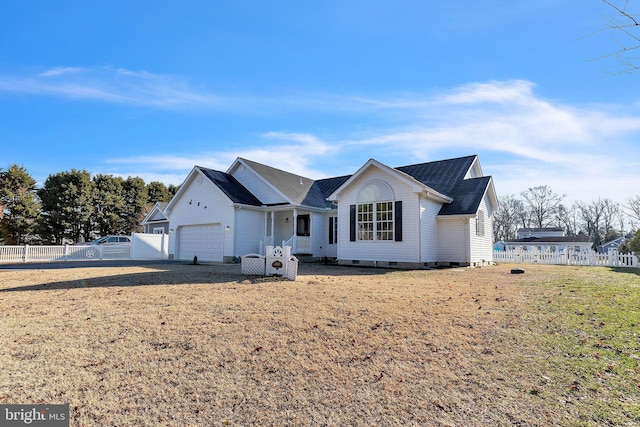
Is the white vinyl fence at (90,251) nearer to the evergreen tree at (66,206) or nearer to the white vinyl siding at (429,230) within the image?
the evergreen tree at (66,206)

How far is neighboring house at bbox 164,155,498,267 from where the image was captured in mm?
16219

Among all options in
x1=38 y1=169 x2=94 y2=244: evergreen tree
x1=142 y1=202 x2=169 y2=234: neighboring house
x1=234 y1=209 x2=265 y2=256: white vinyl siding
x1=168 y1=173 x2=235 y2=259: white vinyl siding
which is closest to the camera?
x1=234 y1=209 x2=265 y2=256: white vinyl siding

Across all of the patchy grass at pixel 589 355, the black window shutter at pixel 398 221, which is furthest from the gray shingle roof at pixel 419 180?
the patchy grass at pixel 589 355

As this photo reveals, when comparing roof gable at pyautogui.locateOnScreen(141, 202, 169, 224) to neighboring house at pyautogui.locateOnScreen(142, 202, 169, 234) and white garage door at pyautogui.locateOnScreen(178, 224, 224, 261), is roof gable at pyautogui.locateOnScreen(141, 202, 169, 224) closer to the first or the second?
neighboring house at pyautogui.locateOnScreen(142, 202, 169, 234)

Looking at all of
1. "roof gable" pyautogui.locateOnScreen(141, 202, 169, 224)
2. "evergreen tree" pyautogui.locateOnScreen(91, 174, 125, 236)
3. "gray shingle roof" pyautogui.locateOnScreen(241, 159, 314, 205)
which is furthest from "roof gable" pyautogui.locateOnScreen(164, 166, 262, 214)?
"evergreen tree" pyautogui.locateOnScreen(91, 174, 125, 236)

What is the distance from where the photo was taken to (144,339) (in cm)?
496

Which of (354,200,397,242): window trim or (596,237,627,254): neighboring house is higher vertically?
(354,200,397,242): window trim

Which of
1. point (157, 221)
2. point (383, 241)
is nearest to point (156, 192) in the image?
point (157, 221)

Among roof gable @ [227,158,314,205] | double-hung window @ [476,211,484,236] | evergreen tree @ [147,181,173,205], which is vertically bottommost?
double-hung window @ [476,211,484,236]

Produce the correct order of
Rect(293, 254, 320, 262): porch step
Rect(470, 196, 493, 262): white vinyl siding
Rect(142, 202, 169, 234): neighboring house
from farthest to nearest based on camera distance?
1. Rect(142, 202, 169, 234): neighboring house
2. Rect(293, 254, 320, 262): porch step
3. Rect(470, 196, 493, 262): white vinyl siding

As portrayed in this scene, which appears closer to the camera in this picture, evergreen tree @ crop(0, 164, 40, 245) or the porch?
the porch

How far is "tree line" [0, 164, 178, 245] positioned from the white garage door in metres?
21.2

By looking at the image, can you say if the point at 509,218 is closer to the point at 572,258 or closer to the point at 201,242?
the point at 572,258

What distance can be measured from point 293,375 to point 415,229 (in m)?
12.7
